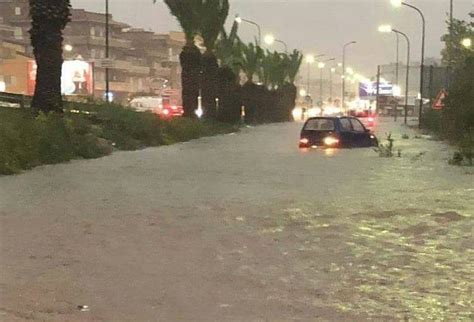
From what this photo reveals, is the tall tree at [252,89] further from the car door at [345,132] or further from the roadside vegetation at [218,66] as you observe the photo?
the car door at [345,132]

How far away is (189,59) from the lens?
45938mm

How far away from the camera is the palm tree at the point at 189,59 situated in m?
45.8

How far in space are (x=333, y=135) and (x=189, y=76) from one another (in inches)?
690

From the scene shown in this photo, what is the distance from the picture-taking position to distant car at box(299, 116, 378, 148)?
29656 mm

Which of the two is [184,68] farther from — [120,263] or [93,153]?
[120,263]

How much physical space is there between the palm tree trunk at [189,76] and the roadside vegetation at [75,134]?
25.1 feet

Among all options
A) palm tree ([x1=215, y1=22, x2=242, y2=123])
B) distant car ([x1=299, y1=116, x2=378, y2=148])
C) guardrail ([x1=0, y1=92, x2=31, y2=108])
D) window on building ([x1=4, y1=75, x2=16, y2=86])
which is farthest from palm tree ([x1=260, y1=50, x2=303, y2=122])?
guardrail ([x1=0, y1=92, x2=31, y2=108])

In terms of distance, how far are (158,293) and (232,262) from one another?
159 centimetres

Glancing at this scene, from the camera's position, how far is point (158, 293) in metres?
7.82

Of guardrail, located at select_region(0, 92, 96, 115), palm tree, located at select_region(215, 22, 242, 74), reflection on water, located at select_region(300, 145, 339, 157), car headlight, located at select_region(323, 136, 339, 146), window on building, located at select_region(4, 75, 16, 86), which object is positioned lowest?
reflection on water, located at select_region(300, 145, 339, 157)

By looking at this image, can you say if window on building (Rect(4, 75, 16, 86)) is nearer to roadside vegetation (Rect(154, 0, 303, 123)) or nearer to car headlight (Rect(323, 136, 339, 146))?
roadside vegetation (Rect(154, 0, 303, 123))

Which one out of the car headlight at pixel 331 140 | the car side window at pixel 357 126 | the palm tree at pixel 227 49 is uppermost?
the palm tree at pixel 227 49

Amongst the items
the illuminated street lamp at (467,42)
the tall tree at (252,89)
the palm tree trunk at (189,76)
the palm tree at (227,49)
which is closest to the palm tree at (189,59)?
the palm tree trunk at (189,76)

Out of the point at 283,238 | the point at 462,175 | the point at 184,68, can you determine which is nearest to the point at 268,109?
the point at 184,68
